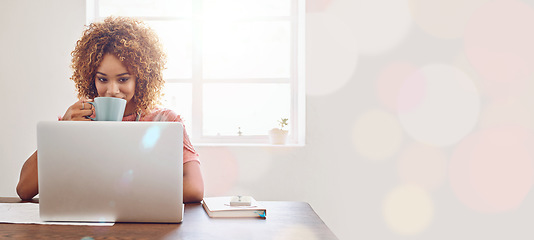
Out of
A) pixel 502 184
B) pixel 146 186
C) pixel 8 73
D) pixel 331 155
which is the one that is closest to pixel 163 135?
pixel 146 186

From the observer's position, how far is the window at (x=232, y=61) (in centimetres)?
237

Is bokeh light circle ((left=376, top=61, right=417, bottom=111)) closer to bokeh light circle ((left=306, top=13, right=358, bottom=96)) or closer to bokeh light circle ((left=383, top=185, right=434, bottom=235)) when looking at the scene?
bokeh light circle ((left=306, top=13, right=358, bottom=96))

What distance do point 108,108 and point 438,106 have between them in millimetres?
1897

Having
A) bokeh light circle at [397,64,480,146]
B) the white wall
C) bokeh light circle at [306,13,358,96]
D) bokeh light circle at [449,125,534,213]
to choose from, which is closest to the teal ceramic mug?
the white wall

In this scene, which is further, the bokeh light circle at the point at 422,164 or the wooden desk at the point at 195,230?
the bokeh light circle at the point at 422,164

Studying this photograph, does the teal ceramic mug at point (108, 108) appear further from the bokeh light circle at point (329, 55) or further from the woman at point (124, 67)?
the bokeh light circle at point (329, 55)

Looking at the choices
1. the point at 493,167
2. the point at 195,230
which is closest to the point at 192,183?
the point at 195,230

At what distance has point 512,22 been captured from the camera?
212cm

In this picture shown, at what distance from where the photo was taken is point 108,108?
0.79 metres

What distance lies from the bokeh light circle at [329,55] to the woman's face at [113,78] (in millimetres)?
1066

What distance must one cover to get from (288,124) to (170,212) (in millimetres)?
1636

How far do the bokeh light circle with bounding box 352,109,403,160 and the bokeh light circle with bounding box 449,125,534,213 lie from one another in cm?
37

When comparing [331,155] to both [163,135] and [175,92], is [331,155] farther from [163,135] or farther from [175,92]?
[163,135]

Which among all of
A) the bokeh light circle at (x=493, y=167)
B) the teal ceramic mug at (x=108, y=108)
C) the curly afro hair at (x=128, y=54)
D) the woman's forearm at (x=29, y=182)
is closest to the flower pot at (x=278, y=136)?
the curly afro hair at (x=128, y=54)
